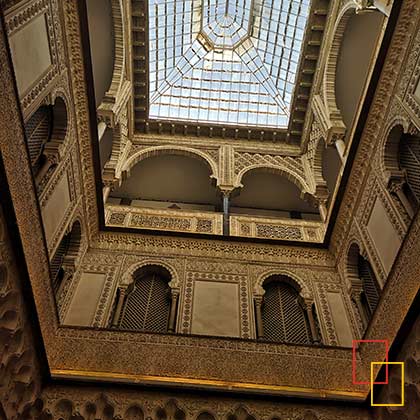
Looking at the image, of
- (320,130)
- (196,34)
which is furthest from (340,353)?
(196,34)

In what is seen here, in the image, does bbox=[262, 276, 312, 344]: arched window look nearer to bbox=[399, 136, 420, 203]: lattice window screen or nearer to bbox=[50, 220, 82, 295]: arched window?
bbox=[399, 136, 420, 203]: lattice window screen

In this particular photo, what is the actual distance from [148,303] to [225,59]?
28.6 ft

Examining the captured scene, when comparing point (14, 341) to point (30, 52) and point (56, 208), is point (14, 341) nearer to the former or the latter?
point (56, 208)

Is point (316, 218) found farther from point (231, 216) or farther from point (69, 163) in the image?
point (69, 163)

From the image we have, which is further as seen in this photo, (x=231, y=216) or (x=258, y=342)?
(x=231, y=216)

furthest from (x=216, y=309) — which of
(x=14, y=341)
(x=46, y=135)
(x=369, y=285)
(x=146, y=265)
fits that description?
(x=46, y=135)

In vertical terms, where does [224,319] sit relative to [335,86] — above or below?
below

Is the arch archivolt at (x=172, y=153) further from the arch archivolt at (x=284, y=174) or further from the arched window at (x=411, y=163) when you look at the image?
the arched window at (x=411, y=163)

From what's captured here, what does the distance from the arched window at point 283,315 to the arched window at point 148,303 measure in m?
1.45

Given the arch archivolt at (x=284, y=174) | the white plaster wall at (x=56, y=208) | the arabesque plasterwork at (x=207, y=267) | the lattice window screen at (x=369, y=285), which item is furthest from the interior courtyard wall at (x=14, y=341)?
the arch archivolt at (x=284, y=174)

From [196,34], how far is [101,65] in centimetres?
442

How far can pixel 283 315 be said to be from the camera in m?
6.52

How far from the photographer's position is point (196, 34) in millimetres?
12859

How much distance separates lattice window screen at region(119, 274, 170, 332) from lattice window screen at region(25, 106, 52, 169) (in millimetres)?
2370
